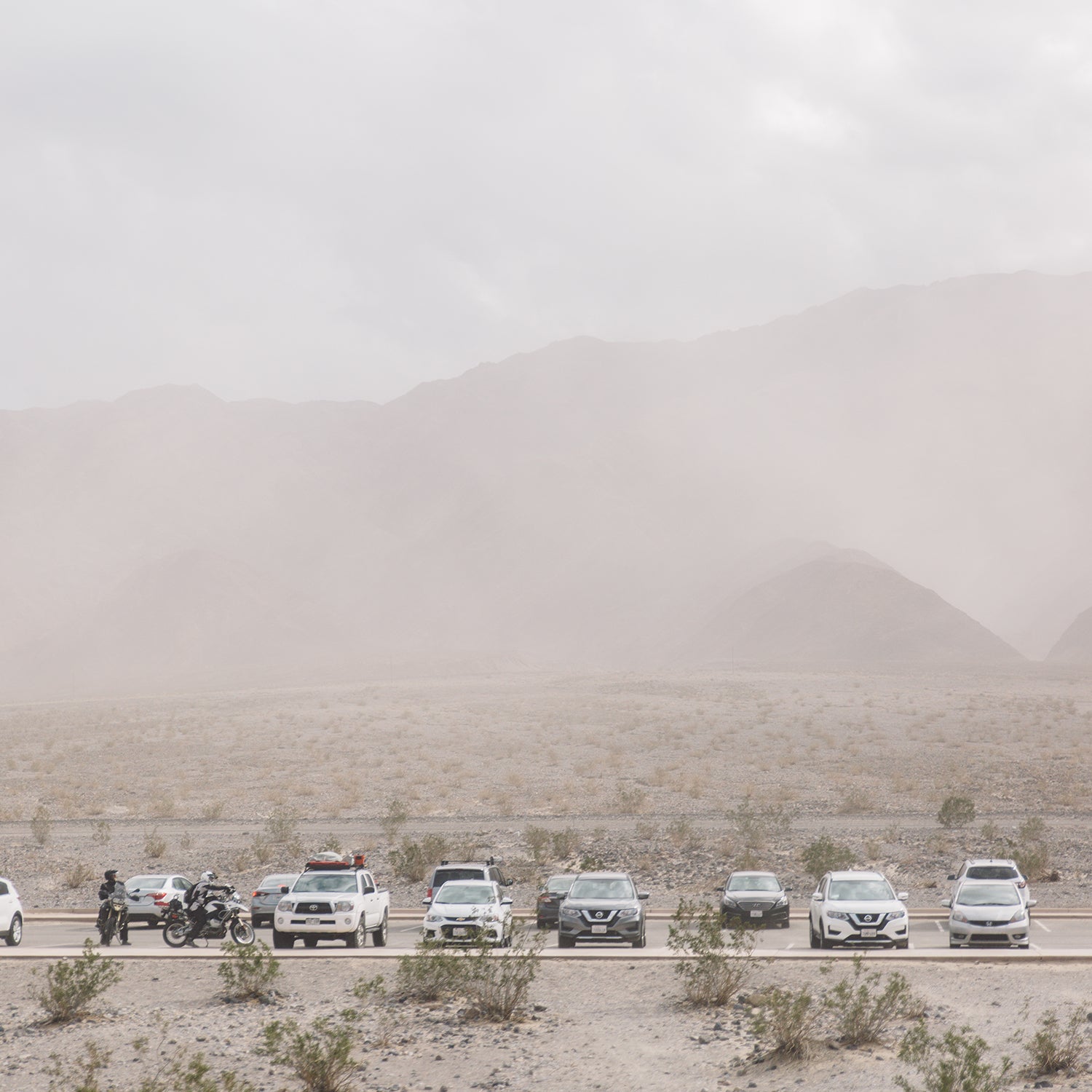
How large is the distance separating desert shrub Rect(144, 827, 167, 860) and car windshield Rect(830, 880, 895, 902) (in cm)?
2167

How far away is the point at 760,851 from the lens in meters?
35.0

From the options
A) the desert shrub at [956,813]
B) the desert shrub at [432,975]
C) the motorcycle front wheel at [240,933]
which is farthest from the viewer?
the desert shrub at [956,813]

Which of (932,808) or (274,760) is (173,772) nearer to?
(274,760)

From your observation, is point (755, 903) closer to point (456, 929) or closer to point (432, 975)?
point (456, 929)

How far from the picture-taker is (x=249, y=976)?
1650 cm

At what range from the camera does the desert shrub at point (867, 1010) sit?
562 inches

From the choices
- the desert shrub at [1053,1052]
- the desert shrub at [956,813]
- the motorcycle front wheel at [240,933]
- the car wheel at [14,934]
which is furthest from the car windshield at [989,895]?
the desert shrub at [956,813]

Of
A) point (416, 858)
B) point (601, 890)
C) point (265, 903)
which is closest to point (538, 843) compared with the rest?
point (416, 858)

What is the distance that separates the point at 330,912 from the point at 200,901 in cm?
273

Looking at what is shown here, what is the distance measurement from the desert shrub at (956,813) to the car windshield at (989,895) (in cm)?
1722

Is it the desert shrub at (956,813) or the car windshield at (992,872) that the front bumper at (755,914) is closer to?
the car windshield at (992,872)

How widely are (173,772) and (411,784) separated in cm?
1268

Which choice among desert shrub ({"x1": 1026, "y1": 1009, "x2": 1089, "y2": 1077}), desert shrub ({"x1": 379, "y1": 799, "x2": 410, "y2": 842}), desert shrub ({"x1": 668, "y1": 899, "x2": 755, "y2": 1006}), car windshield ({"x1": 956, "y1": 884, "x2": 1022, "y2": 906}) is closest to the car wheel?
desert shrub ({"x1": 668, "y1": 899, "x2": 755, "y2": 1006})

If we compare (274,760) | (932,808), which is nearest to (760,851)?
(932,808)
